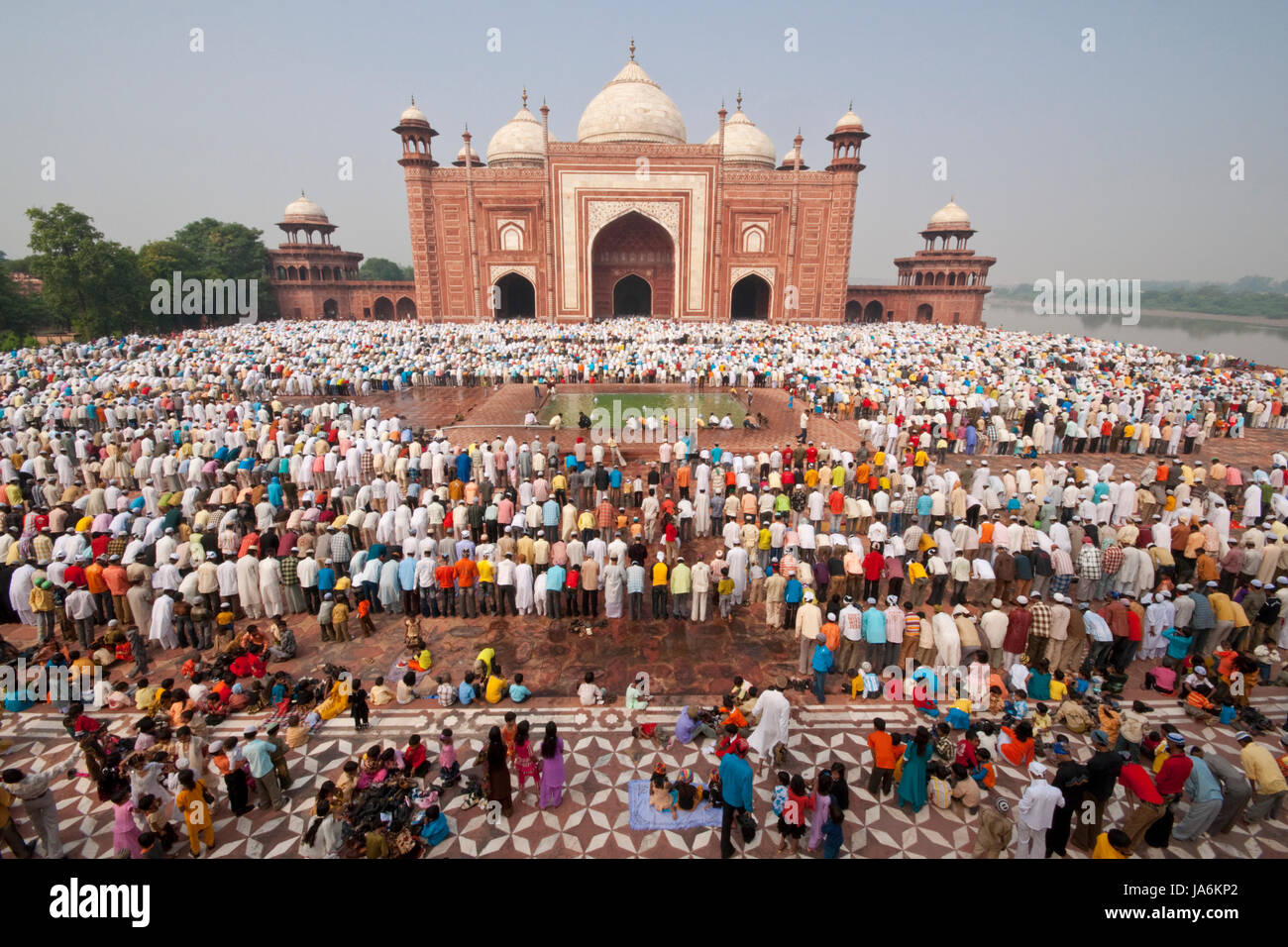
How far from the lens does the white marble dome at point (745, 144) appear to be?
122ft

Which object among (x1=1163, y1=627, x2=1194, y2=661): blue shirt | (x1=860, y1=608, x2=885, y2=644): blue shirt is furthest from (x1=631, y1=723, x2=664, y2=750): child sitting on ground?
(x1=1163, y1=627, x2=1194, y2=661): blue shirt

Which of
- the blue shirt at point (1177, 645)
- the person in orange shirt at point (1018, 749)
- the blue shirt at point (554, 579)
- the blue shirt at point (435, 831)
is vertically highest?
the blue shirt at point (554, 579)

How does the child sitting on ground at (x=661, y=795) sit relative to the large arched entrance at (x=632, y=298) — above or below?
below

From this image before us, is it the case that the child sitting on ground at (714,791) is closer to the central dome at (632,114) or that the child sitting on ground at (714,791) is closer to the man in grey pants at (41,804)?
the man in grey pants at (41,804)

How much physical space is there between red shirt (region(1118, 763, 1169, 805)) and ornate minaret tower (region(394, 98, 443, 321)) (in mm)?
33690

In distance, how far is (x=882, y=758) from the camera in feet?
Result: 16.2

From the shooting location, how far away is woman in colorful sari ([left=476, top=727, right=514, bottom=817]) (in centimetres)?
462

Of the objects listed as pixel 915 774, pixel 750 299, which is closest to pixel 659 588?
pixel 915 774

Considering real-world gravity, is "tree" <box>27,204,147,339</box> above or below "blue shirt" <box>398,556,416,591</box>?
above

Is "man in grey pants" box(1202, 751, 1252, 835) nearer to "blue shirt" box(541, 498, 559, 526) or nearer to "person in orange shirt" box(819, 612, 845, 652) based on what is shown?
"person in orange shirt" box(819, 612, 845, 652)

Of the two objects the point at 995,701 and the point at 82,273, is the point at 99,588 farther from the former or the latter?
the point at 82,273

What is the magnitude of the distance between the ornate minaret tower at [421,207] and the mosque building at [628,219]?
0.05 metres

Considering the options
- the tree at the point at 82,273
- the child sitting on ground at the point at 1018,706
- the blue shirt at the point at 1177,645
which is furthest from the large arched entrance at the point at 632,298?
the child sitting on ground at the point at 1018,706
